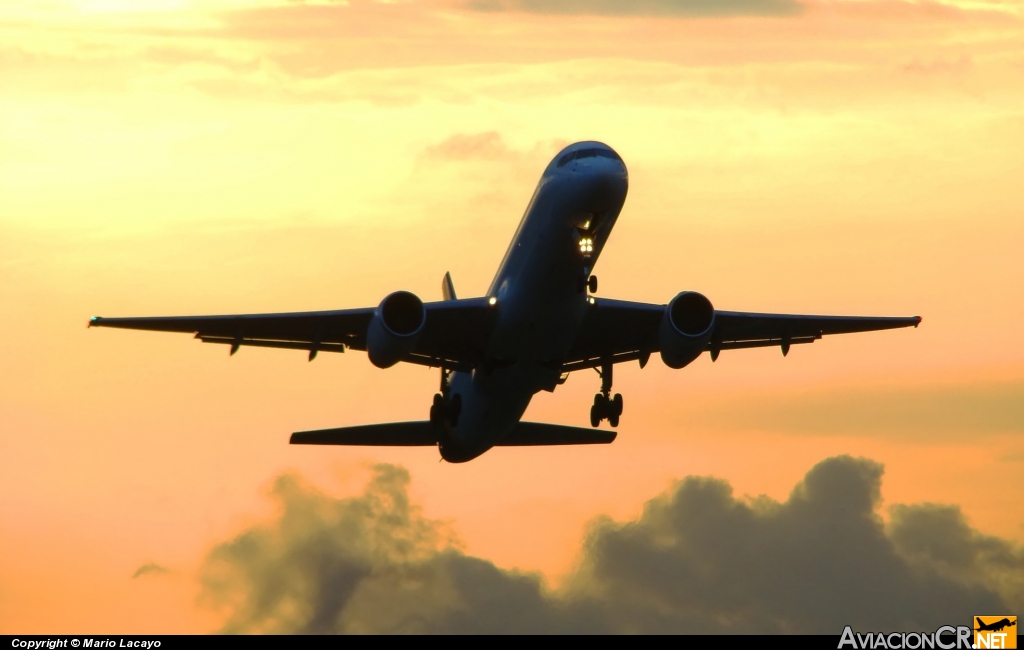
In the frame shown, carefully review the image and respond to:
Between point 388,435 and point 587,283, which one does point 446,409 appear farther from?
point 587,283

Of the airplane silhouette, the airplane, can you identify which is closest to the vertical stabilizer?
the airplane

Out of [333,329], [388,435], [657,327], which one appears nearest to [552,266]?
[657,327]

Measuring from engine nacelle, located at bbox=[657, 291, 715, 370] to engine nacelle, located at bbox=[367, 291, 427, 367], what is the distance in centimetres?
658

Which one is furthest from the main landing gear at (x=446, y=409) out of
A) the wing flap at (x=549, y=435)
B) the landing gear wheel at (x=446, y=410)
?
the wing flap at (x=549, y=435)

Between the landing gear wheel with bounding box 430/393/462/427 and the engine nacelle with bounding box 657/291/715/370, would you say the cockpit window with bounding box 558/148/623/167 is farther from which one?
the landing gear wheel with bounding box 430/393/462/427

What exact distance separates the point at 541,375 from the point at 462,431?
174 inches

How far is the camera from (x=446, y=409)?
49438mm

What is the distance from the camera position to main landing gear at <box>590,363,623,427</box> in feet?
162

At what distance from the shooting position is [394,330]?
43844 mm

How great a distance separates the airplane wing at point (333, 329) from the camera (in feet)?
149

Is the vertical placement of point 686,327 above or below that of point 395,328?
above

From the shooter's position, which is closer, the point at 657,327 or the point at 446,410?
the point at 657,327

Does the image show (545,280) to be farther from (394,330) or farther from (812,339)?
(812,339)

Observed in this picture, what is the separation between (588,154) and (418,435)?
1402cm
